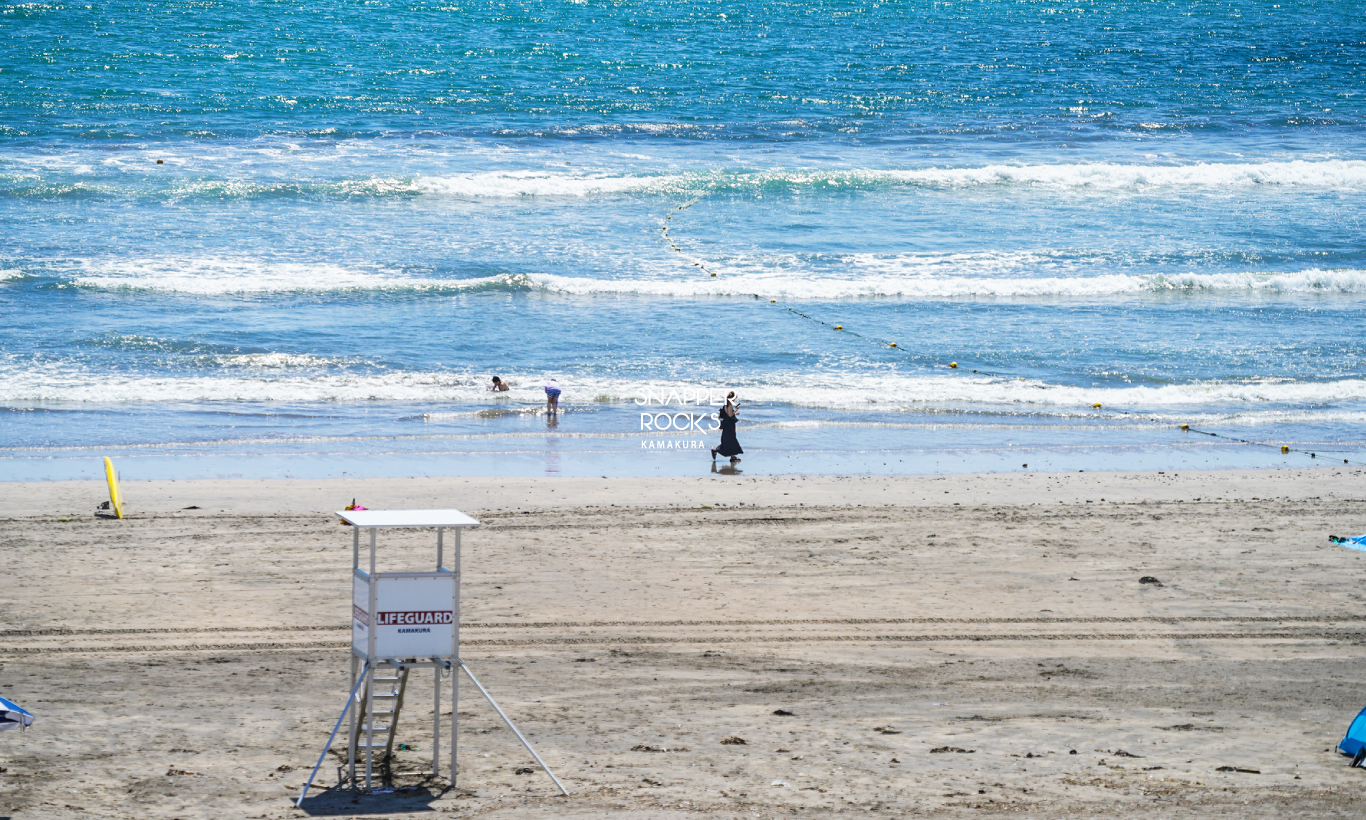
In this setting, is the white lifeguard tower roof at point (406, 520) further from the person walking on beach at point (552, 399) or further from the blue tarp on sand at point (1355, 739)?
the person walking on beach at point (552, 399)

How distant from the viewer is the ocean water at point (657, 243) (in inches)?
723

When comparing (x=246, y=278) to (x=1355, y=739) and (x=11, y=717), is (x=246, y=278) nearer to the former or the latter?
(x=11, y=717)

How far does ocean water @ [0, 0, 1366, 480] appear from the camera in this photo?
1838 centimetres

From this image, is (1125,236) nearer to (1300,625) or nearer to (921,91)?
(921,91)

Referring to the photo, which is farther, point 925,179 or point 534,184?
point 925,179

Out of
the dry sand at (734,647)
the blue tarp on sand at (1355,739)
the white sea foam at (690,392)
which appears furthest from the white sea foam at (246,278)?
the blue tarp on sand at (1355,739)

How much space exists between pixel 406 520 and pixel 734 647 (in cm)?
347

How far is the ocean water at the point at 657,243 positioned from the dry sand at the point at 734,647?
2.50m

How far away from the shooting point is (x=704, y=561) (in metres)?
12.2

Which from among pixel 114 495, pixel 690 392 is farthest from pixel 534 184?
pixel 114 495

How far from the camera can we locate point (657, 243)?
96.7 ft

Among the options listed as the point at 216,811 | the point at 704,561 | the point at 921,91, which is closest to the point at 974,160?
the point at 921,91

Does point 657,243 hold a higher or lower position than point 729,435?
higher

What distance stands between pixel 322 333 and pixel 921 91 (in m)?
28.8
